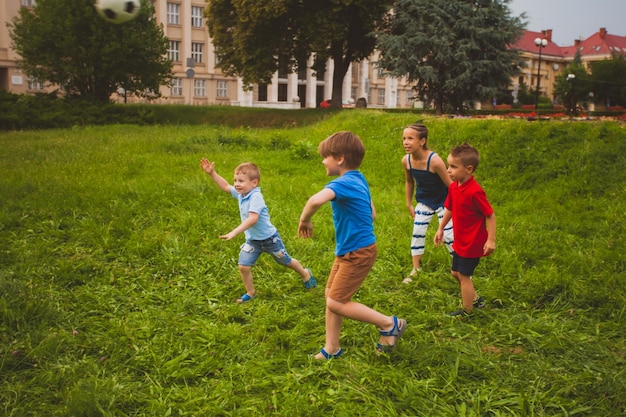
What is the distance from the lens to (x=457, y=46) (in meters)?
22.5

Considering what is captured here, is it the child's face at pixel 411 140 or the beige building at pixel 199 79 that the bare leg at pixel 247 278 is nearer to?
the child's face at pixel 411 140

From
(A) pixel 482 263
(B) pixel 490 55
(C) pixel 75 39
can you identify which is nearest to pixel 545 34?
(B) pixel 490 55

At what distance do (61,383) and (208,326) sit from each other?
1251 millimetres

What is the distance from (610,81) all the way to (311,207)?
202ft

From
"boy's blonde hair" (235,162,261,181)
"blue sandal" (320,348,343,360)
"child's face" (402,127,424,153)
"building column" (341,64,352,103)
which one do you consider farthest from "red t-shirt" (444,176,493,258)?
"building column" (341,64,352,103)

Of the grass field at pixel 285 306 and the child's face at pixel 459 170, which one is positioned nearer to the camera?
the grass field at pixel 285 306

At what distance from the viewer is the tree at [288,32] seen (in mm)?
25016

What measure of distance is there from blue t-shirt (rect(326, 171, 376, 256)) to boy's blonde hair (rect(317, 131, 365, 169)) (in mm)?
92

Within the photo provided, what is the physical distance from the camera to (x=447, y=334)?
14.9ft

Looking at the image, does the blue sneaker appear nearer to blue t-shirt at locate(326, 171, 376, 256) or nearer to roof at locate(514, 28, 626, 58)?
blue t-shirt at locate(326, 171, 376, 256)

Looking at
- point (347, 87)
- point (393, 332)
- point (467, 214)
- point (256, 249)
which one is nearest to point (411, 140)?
point (467, 214)

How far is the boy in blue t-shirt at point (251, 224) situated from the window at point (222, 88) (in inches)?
2119

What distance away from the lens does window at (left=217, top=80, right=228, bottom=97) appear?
56875mm

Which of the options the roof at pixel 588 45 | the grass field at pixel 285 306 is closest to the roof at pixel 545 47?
the roof at pixel 588 45
